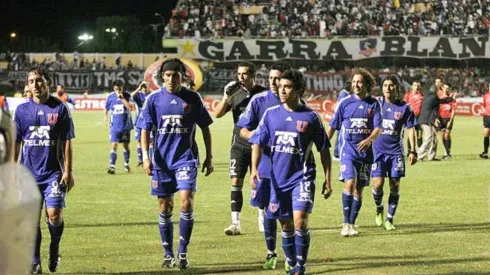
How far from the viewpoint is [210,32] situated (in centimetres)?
6444

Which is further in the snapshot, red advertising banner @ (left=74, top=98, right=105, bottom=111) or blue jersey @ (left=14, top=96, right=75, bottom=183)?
red advertising banner @ (left=74, top=98, right=105, bottom=111)

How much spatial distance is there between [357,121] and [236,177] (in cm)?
176

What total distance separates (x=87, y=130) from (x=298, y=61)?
2556cm

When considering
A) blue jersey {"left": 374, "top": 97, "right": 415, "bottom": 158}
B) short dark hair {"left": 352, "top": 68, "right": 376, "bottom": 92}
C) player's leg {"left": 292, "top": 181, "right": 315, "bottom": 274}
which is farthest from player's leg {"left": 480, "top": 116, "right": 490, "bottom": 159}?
player's leg {"left": 292, "top": 181, "right": 315, "bottom": 274}

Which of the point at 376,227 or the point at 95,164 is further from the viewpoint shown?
the point at 95,164

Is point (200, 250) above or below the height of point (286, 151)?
below

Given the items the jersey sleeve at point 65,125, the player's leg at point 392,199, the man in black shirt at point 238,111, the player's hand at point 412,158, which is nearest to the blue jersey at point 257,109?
the man in black shirt at point 238,111

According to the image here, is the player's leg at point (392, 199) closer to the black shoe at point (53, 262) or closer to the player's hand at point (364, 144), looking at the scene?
the player's hand at point (364, 144)

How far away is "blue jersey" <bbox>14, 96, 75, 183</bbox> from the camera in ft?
32.4

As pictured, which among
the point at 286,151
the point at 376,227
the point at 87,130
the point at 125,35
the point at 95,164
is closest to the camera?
the point at 286,151

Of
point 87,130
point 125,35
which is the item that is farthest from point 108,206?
point 125,35

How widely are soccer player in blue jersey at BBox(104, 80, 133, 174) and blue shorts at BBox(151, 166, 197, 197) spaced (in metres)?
12.7

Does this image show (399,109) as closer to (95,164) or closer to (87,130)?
Result: (95,164)

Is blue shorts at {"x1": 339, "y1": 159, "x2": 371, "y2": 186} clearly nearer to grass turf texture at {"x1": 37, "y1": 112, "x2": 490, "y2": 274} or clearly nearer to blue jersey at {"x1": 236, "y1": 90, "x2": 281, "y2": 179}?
grass turf texture at {"x1": 37, "y1": 112, "x2": 490, "y2": 274}
